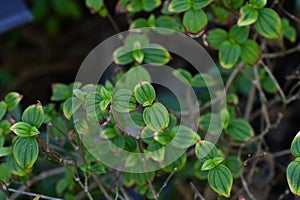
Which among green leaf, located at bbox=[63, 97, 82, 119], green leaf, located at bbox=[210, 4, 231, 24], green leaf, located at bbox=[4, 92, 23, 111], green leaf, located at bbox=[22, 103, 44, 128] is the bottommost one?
green leaf, located at bbox=[210, 4, 231, 24]

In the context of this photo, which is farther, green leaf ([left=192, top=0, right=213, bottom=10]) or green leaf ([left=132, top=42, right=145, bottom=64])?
green leaf ([left=132, top=42, right=145, bottom=64])

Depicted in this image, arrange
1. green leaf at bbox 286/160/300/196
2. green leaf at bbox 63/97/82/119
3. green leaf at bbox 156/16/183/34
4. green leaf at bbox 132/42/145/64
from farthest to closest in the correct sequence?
green leaf at bbox 156/16/183/34 < green leaf at bbox 132/42/145/64 < green leaf at bbox 63/97/82/119 < green leaf at bbox 286/160/300/196

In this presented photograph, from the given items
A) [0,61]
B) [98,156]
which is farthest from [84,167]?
[0,61]

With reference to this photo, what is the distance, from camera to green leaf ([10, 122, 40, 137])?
89 cm

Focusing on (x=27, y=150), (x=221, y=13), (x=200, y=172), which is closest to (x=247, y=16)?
(x=221, y=13)

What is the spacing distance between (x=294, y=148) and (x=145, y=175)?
0.33 metres

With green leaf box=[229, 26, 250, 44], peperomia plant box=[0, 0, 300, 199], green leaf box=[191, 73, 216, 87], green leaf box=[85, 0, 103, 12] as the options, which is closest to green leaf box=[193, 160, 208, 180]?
peperomia plant box=[0, 0, 300, 199]

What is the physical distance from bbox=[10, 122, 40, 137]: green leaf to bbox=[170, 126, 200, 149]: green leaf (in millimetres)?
249

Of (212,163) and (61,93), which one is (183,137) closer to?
(212,163)

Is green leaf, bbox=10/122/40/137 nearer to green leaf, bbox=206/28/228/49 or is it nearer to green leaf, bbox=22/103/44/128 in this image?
green leaf, bbox=22/103/44/128

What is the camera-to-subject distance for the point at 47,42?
7.42 ft

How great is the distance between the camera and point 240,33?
108cm

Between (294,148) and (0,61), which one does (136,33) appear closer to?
(294,148)

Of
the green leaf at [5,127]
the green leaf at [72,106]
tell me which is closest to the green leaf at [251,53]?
the green leaf at [72,106]
